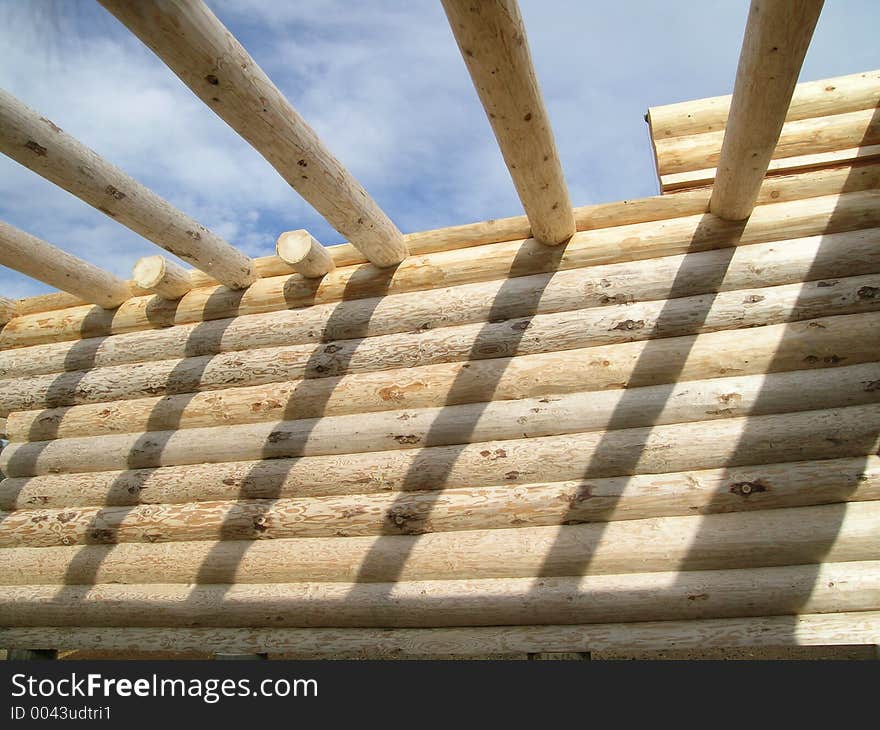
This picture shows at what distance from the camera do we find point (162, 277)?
20.3 feet

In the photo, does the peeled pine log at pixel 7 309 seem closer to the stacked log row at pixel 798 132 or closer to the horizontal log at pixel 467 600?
the horizontal log at pixel 467 600

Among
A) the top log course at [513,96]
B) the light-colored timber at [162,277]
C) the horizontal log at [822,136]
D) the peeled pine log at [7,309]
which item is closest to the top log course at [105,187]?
the light-colored timber at [162,277]

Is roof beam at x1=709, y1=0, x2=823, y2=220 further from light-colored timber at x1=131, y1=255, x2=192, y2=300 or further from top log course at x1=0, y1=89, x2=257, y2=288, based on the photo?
light-colored timber at x1=131, y1=255, x2=192, y2=300

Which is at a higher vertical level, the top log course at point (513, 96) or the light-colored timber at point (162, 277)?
the light-colored timber at point (162, 277)

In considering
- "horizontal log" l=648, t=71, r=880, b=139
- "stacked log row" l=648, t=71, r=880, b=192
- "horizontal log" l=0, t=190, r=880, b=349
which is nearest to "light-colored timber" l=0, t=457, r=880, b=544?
"horizontal log" l=0, t=190, r=880, b=349

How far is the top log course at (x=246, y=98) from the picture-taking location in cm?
306

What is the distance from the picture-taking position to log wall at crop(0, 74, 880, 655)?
4.71 m

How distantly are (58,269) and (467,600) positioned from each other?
5155 mm

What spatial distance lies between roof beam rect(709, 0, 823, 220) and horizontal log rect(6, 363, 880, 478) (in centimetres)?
163

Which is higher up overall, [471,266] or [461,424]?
[471,266]

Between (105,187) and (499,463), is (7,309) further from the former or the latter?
(499,463)

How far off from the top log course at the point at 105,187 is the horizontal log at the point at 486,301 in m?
0.86

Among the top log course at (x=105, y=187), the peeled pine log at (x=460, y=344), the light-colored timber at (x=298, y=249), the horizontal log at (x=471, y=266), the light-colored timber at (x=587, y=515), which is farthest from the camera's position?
the light-colored timber at (x=298, y=249)

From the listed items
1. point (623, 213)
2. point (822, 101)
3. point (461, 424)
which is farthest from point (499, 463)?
point (822, 101)
